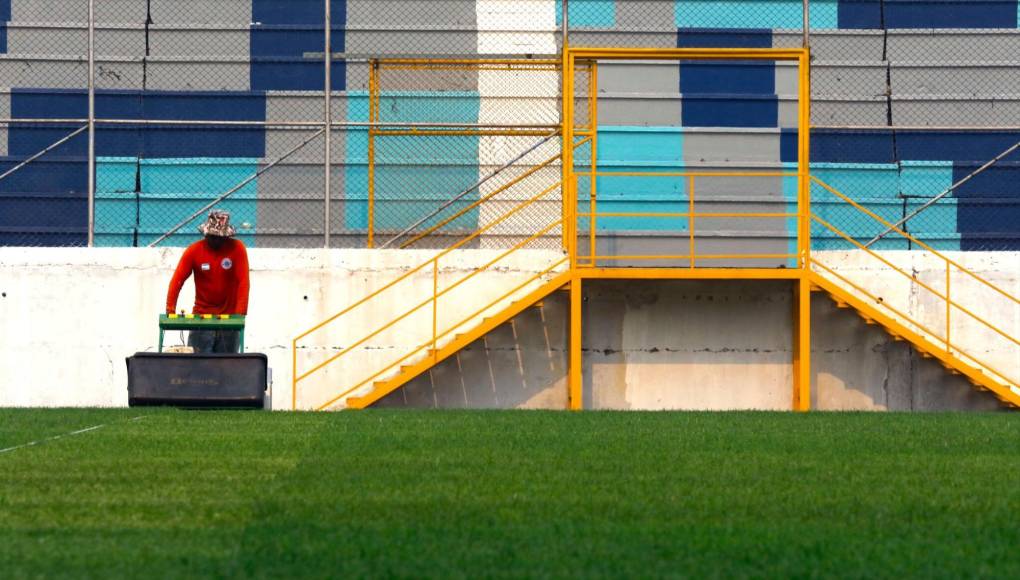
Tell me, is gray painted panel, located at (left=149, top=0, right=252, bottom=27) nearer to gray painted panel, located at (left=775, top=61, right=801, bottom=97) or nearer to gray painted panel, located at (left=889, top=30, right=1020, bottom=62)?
gray painted panel, located at (left=775, top=61, right=801, bottom=97)

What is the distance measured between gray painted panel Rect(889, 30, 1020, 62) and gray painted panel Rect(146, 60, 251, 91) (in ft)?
25.8

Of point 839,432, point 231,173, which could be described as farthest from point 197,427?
point 231,173

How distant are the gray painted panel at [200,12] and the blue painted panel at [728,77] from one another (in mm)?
5357

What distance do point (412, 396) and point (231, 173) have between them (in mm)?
3750

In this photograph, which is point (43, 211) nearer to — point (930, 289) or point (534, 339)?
point (534, 339)

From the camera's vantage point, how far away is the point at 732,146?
19.6 m

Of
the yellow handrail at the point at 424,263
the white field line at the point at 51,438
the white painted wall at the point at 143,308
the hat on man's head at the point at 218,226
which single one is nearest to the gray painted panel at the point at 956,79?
the yellow handrail at the point at 424,263

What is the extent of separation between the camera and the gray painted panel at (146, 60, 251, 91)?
19906 millimetres

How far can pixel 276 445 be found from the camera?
9.86m

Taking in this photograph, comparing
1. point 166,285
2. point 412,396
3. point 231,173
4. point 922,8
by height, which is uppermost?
point 922,8

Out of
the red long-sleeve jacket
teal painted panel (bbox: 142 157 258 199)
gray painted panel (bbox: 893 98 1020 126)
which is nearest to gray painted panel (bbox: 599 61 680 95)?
gray painted panel (bbox: 893 98 1020 126)

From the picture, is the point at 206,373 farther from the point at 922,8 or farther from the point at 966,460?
the point at 922,8

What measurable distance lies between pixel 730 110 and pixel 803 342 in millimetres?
4289

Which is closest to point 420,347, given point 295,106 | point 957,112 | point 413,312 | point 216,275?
point 413,312
